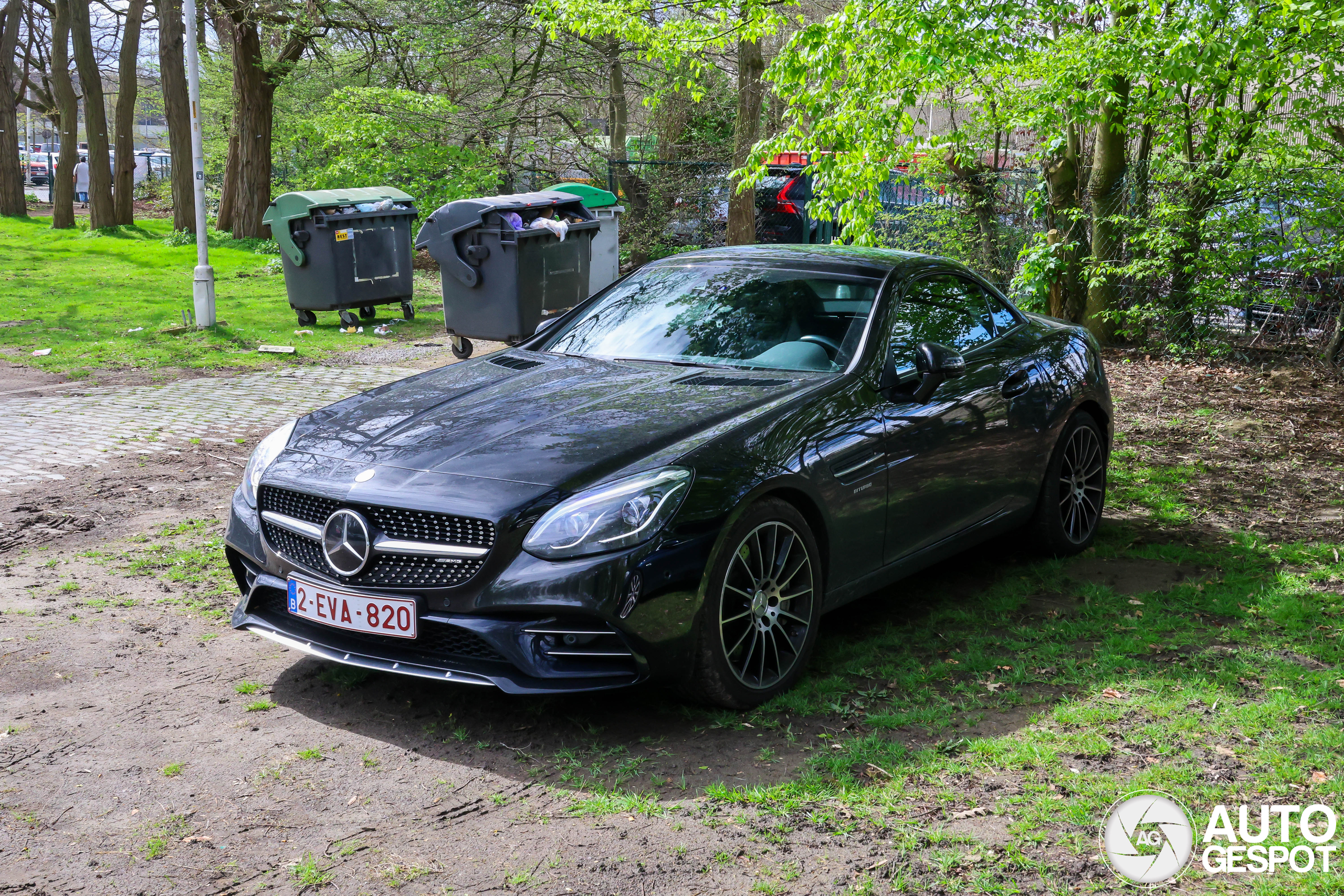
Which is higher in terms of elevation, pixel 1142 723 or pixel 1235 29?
pixel 1235 29

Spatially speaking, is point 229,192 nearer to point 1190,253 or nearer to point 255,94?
point 255,94

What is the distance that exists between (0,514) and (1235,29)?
29.5 feet

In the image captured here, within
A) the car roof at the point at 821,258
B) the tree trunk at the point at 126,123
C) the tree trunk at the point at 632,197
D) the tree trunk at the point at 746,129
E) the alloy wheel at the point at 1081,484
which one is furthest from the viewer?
the tree trunk at the point at 126,123

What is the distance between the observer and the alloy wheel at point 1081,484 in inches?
235

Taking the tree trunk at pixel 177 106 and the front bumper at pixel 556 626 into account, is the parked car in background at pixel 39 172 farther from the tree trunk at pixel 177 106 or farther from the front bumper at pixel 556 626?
the front bumper at pixel 556 626

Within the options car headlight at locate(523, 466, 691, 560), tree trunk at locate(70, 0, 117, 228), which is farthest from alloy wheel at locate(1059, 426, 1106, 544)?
tree trunk at locate(70, 0, 117, 228)

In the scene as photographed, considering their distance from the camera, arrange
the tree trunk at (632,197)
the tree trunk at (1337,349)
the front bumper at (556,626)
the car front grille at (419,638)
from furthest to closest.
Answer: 1. the tree trunk at (632,197)
2. the tree trunk at (1337,349)
3. the car front grille at (419,638)
4. the front bumper at (556,626)

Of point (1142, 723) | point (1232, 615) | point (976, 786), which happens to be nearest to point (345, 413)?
point (976, 786)

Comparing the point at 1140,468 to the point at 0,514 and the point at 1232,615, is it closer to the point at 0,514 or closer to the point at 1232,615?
the point at 1232,615

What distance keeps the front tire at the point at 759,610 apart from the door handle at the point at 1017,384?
1.60 meters

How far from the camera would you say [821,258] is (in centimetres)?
539

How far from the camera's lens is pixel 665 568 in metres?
3.71

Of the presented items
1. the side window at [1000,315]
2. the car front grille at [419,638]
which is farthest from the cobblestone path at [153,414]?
the side window at [1000,315]

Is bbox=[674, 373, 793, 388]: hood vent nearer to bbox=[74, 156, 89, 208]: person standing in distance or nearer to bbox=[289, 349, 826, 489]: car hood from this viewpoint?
bbox=[289, 349, 826, 489]: car hood
